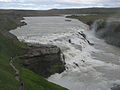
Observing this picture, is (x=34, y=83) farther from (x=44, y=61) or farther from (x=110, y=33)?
(x=110, y=33)

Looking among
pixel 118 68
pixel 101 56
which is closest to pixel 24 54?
pixel 118 68

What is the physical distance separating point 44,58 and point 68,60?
7.76 m

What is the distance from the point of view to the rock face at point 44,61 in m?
33.5

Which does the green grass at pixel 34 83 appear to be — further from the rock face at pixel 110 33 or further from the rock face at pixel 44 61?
the rock face at pixel 110 33

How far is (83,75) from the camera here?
34.2 m

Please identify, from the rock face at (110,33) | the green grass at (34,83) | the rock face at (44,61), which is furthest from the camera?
the rock face at (110,33)

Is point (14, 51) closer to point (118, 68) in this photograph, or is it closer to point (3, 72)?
point (3, 72)

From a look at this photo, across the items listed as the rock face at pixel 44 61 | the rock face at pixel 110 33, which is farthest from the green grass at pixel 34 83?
the rock face at pixel 110 33

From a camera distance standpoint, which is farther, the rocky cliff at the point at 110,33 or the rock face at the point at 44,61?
the rocky cliff at the point at 110,33

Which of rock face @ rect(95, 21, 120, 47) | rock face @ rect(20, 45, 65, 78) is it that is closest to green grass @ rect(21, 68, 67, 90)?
rock face @ rect(20, 45, 65, 78)

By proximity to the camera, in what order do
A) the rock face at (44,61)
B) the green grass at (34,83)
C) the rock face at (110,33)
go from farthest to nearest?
the rock face at (110,33)
the rock face at (44,61)
the green grass at (34,83)

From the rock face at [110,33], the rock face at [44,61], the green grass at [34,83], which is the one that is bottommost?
the rock face at [110,33]

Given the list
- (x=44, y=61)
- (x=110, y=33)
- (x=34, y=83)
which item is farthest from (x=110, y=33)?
(x=34, y=83)

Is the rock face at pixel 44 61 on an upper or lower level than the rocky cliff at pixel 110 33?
upper
